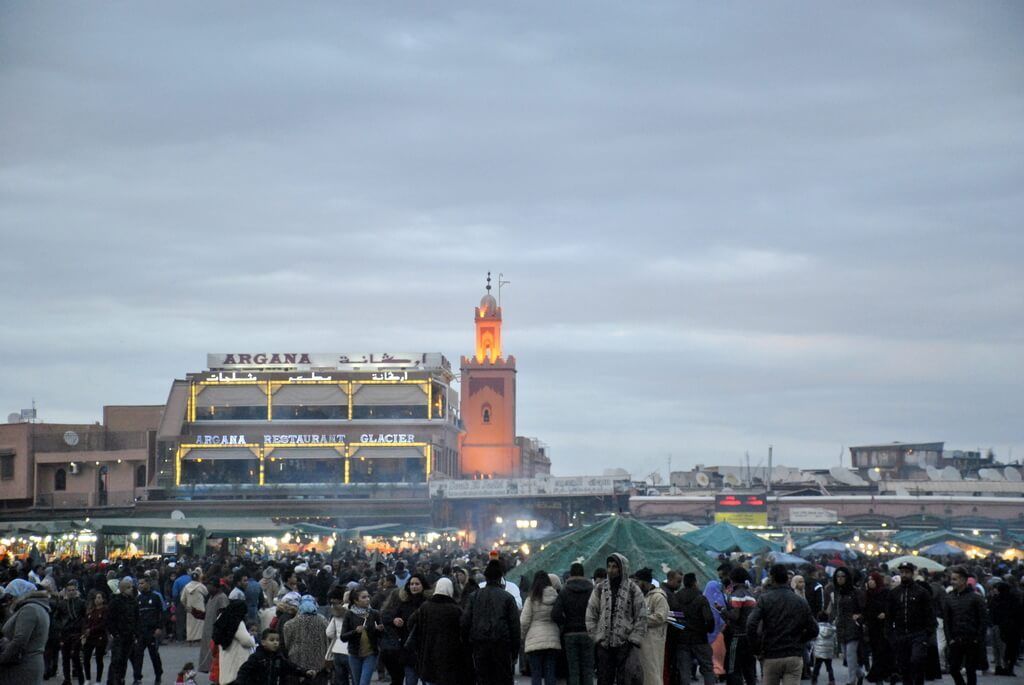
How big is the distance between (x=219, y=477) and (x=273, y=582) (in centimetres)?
6425

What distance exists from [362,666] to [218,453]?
238 feet

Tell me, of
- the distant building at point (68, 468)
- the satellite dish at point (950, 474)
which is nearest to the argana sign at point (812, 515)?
the satellite dish at point (950, 474)

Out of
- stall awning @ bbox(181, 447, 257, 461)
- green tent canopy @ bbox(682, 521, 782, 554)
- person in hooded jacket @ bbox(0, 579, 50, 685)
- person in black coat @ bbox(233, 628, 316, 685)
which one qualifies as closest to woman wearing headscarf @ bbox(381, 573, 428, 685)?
person in black coat @ bbox(233, 628, 316, 685)

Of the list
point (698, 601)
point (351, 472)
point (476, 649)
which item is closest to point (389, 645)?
point (476, 649)

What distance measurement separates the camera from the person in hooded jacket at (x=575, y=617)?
1419 cm

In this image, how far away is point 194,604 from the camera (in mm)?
21344

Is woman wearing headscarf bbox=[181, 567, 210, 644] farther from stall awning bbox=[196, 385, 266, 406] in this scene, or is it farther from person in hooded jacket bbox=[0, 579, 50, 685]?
stall awning bbox=[196, 385, 266, 406]

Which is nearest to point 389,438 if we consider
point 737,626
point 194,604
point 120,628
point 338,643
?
point 194,604

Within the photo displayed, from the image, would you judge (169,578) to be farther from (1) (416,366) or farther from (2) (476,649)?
(1) (416,366)

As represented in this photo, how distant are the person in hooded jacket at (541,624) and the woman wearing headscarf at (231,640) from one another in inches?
128

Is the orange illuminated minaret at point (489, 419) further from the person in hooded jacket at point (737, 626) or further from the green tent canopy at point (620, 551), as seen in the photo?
the person in hooded jacket at point (737, 626)

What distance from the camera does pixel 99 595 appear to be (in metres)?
17.8

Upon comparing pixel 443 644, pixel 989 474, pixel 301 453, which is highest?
pixel 301 453

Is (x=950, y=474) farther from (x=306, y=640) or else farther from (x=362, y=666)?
(x=306, y=640)
